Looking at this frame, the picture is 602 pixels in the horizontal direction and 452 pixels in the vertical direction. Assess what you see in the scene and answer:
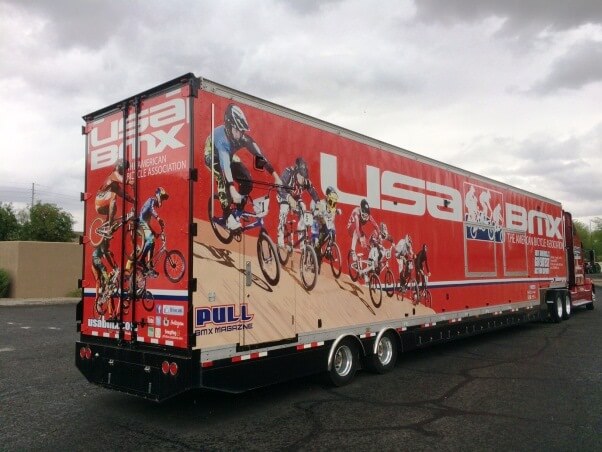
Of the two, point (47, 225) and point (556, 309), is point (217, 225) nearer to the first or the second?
point (556, 309)

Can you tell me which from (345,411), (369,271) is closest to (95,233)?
(345,411)

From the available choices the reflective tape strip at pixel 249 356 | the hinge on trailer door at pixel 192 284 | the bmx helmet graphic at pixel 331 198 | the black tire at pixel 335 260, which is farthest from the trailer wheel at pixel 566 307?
the hinge on trailer door at pixel 192 284

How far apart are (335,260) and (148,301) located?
2688mm

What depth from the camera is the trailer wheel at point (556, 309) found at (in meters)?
15.0

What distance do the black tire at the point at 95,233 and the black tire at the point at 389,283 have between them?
14.1ft

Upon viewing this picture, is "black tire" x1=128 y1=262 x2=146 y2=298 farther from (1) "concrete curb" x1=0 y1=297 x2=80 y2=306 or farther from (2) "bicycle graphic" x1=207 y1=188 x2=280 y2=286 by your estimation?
(1) "concrete curb" x1=0 y1=297 x2=80 y2=306

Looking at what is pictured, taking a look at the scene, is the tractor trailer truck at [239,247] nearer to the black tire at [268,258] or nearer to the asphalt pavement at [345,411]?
the black tire at [268,258]

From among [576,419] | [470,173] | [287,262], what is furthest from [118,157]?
[470,173]

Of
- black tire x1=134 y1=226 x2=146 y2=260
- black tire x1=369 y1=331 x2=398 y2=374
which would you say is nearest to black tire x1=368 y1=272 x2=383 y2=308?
black tire x1=369 y1=331 x2=398 y2=374

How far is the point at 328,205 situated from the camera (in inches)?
293

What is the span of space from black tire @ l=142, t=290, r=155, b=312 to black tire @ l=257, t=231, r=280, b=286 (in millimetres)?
1293

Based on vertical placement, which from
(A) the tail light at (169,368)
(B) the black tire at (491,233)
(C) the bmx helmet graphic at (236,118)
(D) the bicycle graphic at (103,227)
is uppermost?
(C) the bmx helmet graphic at (236,118)

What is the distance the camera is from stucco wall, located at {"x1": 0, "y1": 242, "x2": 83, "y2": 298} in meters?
25.0

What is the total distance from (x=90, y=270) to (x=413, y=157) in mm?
5631
